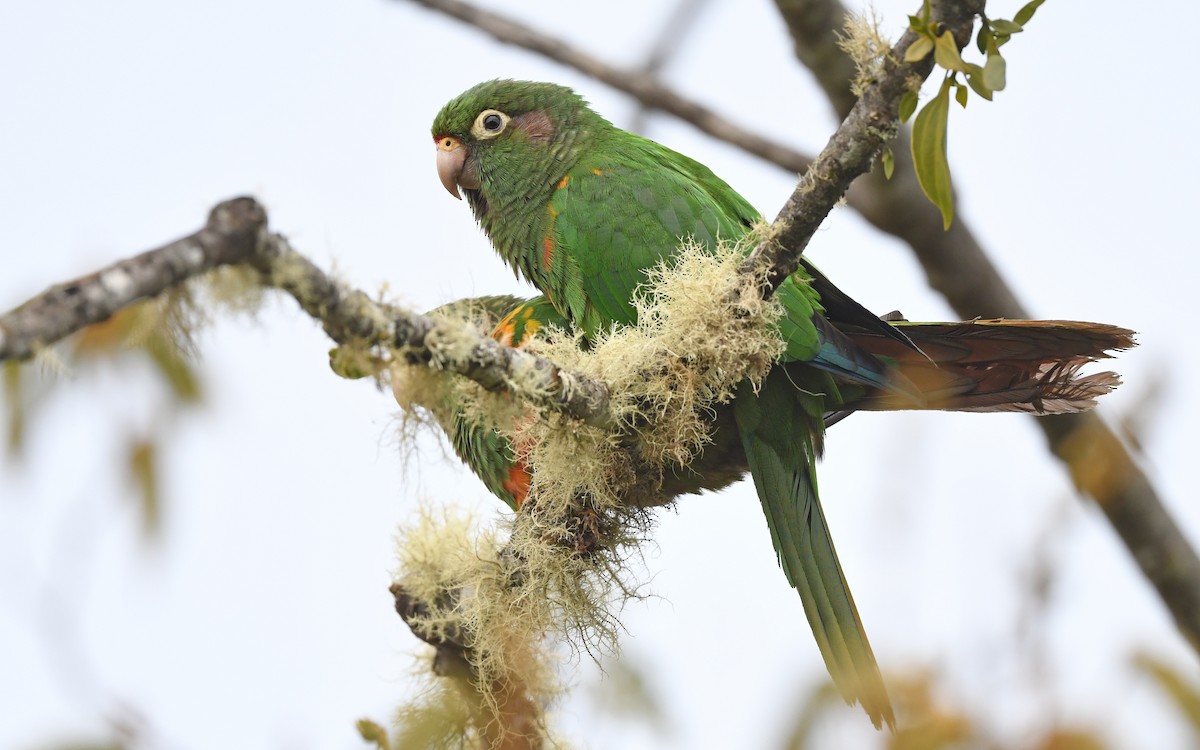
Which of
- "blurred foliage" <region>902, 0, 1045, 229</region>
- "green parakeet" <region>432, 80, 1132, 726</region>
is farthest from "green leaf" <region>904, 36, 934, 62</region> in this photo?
"green parakeet" <region>432, 80, 1132, 726</region>

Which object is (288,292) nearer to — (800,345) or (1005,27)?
(1005,27)

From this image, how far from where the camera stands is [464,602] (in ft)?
11.2

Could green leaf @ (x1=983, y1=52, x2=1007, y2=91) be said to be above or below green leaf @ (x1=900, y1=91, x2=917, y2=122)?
below

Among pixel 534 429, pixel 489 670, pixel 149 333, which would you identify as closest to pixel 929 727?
pixel 149 333

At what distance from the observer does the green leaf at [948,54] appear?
6.20 ft

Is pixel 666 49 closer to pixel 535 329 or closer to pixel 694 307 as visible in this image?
pixel 535 329

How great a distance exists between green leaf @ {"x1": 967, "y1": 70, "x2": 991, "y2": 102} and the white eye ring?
226 cm

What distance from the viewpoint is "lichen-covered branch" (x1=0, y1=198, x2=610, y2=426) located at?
129 cm

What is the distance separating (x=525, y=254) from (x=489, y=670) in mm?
1331

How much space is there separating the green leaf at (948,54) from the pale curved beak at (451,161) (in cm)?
235

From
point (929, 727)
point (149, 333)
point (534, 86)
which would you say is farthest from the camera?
point (534, 86)

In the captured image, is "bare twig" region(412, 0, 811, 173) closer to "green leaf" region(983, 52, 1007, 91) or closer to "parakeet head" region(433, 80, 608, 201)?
"parakeet head" region(433, 80, 608, 201)

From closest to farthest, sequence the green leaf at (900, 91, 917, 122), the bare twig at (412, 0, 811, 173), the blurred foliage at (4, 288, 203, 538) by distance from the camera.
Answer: the green leaf at (900, 91, 917, 122)
the blurred foliage at (4, 288, 203, 538)
the bare twig at (412, 0, 811, 173)

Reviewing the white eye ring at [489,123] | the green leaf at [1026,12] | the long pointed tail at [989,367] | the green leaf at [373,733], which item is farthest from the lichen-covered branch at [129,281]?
the white eye ring at [489,123]
